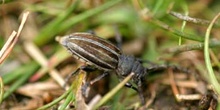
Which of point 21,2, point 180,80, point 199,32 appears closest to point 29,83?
point 21,2

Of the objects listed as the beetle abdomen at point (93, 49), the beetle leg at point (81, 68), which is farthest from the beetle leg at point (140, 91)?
the beetle leg at point (81, 68)

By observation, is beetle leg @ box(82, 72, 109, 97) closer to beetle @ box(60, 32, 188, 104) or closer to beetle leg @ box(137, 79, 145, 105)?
beetle @ box(60, 32, 188, 104)

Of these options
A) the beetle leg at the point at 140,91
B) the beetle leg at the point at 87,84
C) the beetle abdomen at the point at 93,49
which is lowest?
the beetle leg at the point at 140,91

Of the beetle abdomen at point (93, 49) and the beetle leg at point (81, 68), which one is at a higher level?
the beetle abdomen at point (93, 49)

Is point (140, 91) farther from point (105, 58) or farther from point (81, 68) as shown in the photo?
point (81, 68)

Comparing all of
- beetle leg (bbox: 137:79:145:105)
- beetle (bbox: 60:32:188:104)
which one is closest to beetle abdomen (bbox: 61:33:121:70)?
beetle (bbox: 60:32:188:104)

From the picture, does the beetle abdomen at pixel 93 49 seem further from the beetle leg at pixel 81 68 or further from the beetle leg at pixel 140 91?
the beetle leg at pixel 140 91

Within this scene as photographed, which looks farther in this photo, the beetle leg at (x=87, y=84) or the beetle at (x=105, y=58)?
the beetle at (x=105, y=58)

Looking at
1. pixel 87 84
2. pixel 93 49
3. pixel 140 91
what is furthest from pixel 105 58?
pixel 140 91

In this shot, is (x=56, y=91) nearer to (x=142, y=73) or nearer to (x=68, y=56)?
(x=68, y=56)
